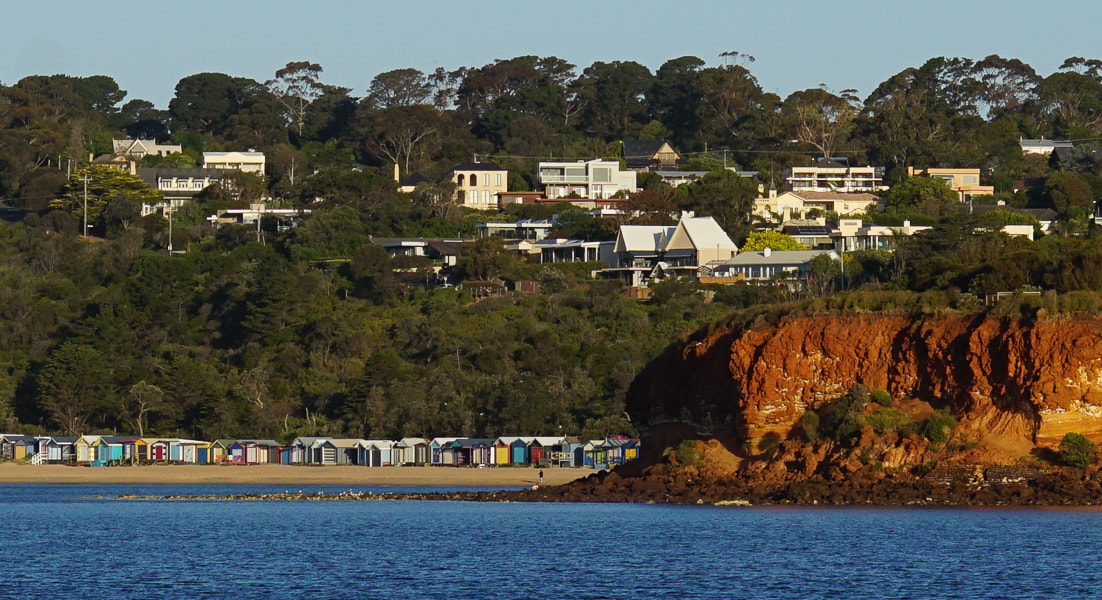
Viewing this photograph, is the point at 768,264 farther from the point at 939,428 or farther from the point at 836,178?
the point at 939,428

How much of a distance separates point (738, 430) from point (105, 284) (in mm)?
62346

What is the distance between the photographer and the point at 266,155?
455 ft

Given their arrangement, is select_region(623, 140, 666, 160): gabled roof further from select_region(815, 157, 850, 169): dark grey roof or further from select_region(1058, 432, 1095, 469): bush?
select_region(1058, 432, 1095, 469): bush

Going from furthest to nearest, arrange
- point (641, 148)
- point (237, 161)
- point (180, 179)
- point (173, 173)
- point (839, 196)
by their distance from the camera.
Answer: point (641, 148), point (237, 161), point (173, 173), point (180, 179), point (839, 196)

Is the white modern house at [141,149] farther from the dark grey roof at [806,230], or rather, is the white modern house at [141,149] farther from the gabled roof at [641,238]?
the dark grey roof at [806,230]

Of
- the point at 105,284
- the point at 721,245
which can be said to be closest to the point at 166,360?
the point at 105,284

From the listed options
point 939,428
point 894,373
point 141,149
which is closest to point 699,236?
point 894,373

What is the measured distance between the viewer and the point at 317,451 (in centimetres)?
8125

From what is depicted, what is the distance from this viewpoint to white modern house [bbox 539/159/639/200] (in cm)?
12756

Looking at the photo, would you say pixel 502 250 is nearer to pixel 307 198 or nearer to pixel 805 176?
pixel 307 198

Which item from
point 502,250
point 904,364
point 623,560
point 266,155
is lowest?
point 623,560

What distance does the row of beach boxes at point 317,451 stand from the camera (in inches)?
3061

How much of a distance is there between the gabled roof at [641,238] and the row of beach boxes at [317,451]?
26.7m

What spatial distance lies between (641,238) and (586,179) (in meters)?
25.2
